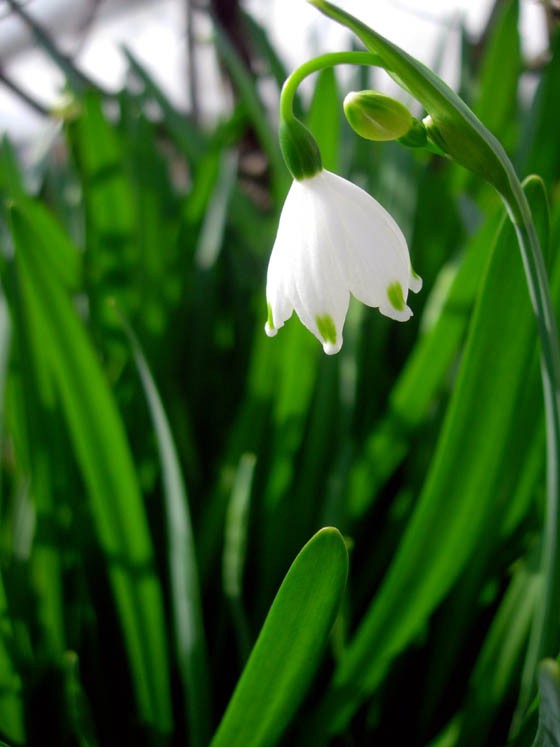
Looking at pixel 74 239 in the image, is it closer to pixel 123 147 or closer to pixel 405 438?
pixel 123 147

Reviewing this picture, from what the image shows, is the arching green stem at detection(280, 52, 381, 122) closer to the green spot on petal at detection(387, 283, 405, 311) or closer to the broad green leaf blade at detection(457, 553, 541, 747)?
the green spot on petal at detection(387, 283, 405, 311)

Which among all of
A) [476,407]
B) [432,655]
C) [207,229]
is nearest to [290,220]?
[476,407]

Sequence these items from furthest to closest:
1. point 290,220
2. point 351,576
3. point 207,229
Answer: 1. point 207,229
2. point 351,576
3. point 290,220

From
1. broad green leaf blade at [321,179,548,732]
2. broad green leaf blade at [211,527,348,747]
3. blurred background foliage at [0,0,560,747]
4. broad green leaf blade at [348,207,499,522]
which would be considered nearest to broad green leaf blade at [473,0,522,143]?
blurred background foliage at [0,0,560,747]

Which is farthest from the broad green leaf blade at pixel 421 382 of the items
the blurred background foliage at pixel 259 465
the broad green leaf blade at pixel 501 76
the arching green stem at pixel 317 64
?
the broad green leaf blade at pixel 501 76

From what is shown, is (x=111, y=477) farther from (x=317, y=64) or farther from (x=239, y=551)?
(x=317, y=64)

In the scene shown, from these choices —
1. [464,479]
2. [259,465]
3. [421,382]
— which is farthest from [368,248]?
[259,465]
